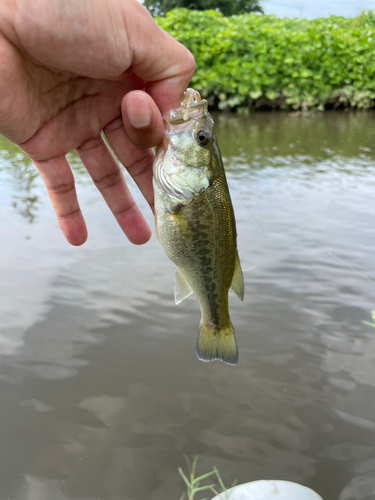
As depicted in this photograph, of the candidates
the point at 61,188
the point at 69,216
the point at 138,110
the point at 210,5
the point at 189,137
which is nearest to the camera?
the point at 138,110

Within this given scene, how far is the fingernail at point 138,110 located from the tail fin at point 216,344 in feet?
3.57

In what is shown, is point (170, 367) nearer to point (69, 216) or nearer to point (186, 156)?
point (69, 216)

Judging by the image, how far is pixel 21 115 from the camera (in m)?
2.07

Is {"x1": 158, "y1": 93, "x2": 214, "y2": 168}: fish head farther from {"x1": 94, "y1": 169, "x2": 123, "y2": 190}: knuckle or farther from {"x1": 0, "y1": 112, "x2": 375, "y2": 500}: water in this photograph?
{"x1": 0, "y1": 112, "x2": 375, "y2": 500}: water

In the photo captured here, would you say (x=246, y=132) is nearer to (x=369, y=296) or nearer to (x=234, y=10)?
(x=369, y=296)

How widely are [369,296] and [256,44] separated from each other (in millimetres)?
12687

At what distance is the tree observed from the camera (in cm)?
3019

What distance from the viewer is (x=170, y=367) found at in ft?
10.1

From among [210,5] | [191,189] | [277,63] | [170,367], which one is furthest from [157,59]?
[210,5]

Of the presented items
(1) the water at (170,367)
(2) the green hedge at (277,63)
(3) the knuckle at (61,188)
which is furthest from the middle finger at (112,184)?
(2) the green hedge at (277,63)

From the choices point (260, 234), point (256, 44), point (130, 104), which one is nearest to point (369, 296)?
point (260, 234)

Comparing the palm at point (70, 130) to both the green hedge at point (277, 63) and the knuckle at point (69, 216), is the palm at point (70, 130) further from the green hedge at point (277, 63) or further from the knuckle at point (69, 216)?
the green hedge at point (277, 63)

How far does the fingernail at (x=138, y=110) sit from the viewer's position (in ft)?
5.92

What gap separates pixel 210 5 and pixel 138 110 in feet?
108
